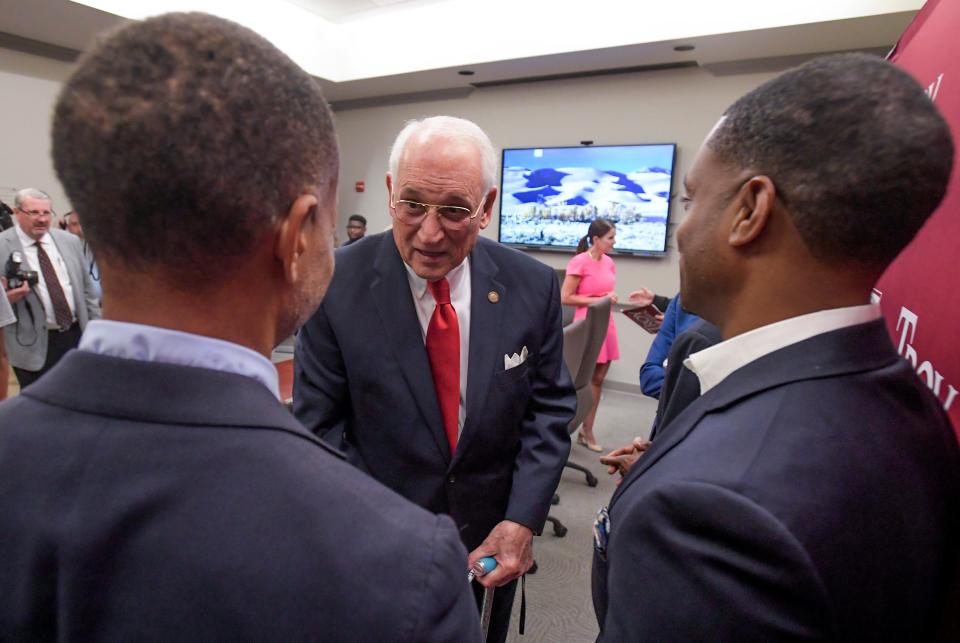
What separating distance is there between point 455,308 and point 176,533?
0.94 metres

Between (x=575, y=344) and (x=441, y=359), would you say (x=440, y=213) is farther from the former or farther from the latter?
(x=575, y=344)

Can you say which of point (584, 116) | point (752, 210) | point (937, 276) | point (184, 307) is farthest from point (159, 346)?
point (584, 116)

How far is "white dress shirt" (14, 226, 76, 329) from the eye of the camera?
3107mm

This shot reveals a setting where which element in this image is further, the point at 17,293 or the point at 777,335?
the point at 17,293

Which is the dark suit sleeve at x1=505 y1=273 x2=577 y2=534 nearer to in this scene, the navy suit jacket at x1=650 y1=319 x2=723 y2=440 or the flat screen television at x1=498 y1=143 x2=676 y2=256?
the navy suit jacket at x1=650 y1=319 x2=723 y2=440

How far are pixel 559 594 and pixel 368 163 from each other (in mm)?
5885

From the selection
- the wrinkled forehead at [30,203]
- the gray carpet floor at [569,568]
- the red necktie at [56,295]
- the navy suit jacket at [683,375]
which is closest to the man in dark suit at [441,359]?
the navy suit jacket at [683,375]

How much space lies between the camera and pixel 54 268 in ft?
10.5

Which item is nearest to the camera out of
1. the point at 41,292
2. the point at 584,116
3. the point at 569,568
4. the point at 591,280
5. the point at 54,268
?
the point at 569,568

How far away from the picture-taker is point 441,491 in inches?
50.2

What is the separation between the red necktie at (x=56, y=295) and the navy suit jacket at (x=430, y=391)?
2.64 metres

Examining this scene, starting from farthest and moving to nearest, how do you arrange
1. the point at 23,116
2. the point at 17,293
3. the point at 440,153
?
the point at 23,116 → the point at 17,293 → the point at 440,153

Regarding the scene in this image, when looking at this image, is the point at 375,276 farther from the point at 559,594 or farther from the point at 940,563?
the point at 559,594

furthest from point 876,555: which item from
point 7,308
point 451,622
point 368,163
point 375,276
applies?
point 368,163
